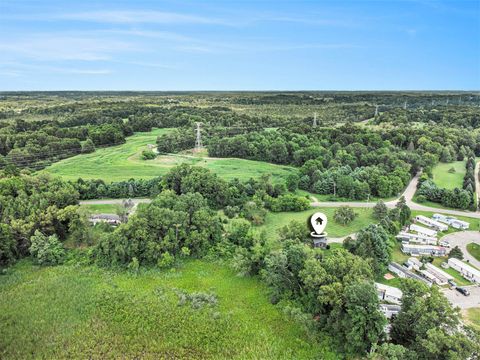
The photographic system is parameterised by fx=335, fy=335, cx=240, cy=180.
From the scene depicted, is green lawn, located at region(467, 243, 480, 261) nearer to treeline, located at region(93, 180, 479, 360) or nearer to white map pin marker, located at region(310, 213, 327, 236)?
treeline, located at region(93, 180, 479, 360)

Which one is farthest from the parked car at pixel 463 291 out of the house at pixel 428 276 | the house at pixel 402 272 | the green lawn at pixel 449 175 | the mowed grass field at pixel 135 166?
the mowed grass field at pixel 135 166

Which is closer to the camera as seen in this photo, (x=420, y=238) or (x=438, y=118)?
(x=420, y=238)

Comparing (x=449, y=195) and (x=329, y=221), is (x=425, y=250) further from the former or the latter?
(x=449, y=195)

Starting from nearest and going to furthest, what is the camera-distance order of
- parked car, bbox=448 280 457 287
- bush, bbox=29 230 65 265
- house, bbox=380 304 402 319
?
house, bbox=380 304 402 319, parked car, bbox=448 280 457 287, bush, bbox=29 230 65 265

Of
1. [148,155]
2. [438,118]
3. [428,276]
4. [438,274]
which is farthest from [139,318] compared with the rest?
[438,118]

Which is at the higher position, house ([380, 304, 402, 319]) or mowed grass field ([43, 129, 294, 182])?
mowed grass field ([43, 129, 294, 182])

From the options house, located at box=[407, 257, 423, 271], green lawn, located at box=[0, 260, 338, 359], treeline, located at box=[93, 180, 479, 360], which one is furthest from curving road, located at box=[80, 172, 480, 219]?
green lawn, located at box=[0, 260, 338, 359]

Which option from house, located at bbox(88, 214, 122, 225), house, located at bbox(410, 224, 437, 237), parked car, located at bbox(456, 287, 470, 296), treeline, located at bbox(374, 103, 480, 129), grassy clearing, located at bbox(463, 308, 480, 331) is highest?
treeline, located at bbox(374, 103, 480, 129)
